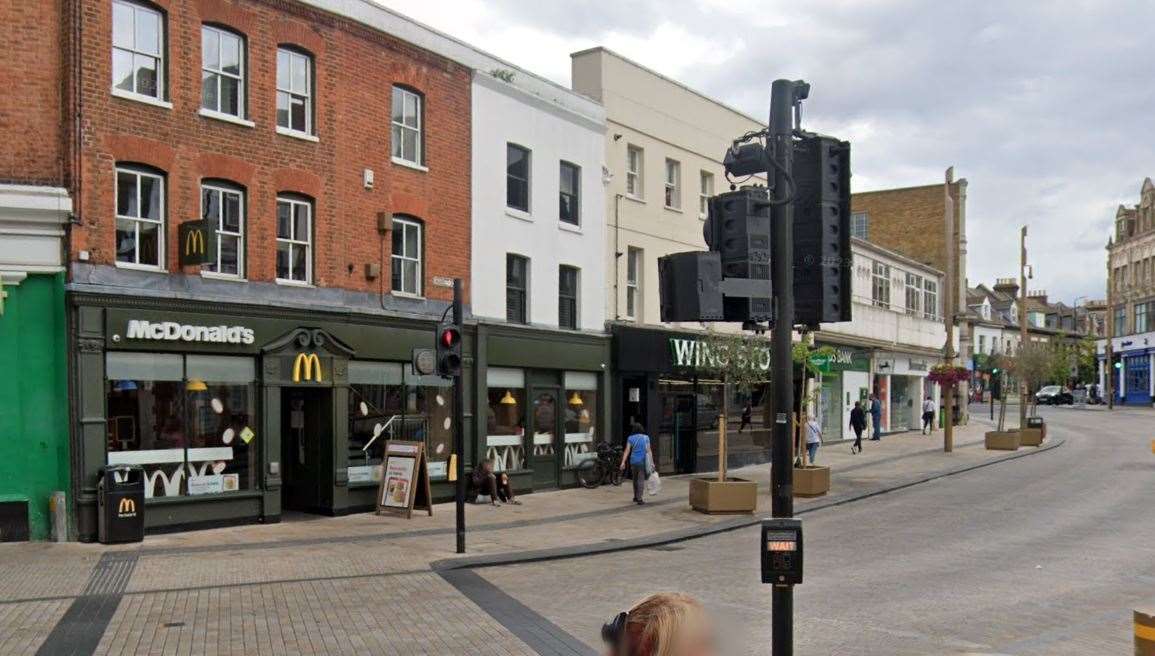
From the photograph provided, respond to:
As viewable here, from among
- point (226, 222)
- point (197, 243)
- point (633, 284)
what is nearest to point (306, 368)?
point (226, 222)

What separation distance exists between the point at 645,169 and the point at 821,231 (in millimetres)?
20265

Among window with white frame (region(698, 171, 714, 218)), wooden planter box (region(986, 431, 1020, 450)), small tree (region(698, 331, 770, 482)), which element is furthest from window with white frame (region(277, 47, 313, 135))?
wooden planter box (region(986, 431, 1020, 450))

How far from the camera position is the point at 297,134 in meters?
17.9

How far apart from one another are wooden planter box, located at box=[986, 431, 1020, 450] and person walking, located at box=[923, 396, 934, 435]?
7.92 metres

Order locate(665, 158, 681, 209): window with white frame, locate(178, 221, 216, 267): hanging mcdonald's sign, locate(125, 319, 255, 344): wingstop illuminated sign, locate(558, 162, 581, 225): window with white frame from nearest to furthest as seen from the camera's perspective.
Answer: locate(125, 319, 255, 344): wingstop illuminated sign → locate(178, 221, 216, 267): hanging mcdonald's sign → locate(558, 162, 581, 225): window with white frame → locate(665, 158, 681, 209): window with white frame

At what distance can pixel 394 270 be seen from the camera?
1980 cm

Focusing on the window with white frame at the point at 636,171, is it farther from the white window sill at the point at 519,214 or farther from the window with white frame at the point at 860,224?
the window with white frame at the point at 860,224

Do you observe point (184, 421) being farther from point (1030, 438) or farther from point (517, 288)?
point (1030, 438)

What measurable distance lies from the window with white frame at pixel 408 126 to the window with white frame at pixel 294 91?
199cm

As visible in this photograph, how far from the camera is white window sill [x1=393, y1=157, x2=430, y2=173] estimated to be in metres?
19.8

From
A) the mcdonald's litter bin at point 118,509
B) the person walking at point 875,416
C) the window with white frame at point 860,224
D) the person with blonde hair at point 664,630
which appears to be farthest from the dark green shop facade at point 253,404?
the window with white frame at point 860,224

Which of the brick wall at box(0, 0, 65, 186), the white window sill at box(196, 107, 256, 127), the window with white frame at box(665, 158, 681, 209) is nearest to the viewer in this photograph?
the brick wall at box(0, 0, 65, 186)

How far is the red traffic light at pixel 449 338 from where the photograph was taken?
1409 centimetres

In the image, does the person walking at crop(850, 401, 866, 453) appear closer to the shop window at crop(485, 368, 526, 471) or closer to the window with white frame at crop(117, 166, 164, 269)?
the shop window at crop(485, 368, 526, 471)
